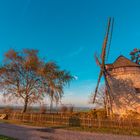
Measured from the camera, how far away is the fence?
13.8m

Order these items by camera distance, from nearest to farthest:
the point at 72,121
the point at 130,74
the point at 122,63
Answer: the point at 72,121 → the point at 130,74 → the point at 122,63

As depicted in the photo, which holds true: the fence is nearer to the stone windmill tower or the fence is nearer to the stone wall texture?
the stone windmill tower

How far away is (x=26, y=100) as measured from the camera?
2609 cm

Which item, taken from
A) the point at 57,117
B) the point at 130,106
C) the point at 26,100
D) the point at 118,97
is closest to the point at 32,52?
the point at 26,100

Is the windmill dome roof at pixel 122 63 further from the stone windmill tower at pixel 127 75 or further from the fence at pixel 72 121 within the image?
the fence at pixel 72 121

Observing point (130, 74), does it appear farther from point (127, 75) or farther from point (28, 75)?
point (28, 75)

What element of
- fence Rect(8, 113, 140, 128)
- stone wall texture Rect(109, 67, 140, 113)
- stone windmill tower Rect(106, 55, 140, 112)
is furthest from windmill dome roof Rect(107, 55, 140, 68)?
fence Rect(8, 113, 140, 128)

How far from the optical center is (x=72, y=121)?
16.4 meters

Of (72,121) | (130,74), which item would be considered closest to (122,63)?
(130,74)

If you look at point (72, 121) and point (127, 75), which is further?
point (127, 75)

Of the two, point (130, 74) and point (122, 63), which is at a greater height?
point (122, 63)

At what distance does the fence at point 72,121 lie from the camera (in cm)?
1377

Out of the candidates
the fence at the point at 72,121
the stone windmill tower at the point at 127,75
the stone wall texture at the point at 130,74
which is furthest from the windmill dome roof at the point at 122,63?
the fence at the point at 72,121

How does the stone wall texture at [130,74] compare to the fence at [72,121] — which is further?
the stone wall texture at [130,74]
